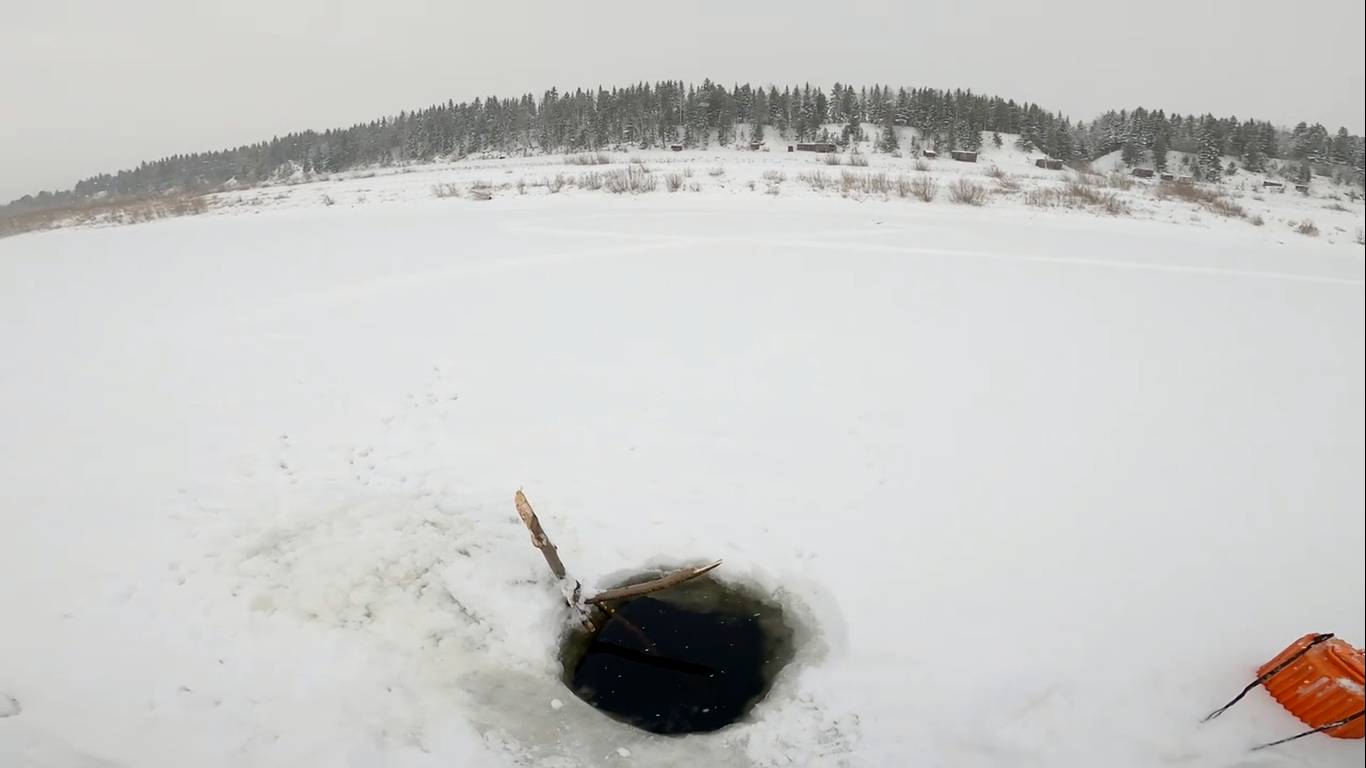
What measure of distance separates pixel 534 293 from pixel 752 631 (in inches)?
283

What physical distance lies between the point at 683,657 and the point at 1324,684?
3.74 meters

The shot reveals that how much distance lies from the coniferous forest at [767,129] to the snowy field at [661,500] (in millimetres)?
55535

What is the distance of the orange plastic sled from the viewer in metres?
3.25

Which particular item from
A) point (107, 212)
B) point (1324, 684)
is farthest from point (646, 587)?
point (107, 212)

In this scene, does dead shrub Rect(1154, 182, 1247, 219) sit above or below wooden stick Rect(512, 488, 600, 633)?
above

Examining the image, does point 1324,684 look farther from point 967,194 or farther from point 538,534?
point 967,194

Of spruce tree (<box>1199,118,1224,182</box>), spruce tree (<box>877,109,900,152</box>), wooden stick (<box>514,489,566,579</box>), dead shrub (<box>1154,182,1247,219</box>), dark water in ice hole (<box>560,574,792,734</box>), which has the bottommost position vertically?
dark water in ice hole (<box>560,574,792,734</box>)

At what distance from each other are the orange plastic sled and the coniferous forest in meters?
61.2

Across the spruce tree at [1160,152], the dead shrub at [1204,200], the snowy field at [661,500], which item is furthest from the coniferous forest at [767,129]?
the snowy field at [661,500]

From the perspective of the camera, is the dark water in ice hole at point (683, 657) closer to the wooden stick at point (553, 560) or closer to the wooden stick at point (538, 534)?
the wooden stick at point (553, 560)

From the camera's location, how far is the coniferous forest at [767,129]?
5916 centimetres

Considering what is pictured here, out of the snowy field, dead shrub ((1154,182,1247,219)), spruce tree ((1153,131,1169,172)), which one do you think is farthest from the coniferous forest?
the snowy field

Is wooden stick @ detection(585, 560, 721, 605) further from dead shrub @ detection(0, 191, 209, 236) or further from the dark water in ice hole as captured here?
dead shrub @ detection(0, 191, 209, 236)

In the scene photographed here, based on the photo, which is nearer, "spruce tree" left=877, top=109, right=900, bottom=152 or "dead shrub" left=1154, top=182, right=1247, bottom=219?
"dead shrub" left=1154, top=182, right=1247, bottom=219
